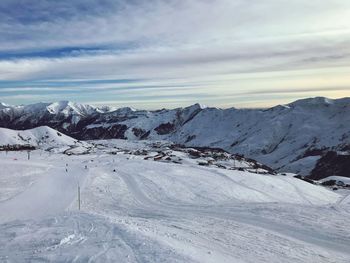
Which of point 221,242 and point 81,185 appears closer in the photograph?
point 221,242

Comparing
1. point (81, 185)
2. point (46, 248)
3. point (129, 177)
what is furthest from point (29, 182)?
point (46, 248)

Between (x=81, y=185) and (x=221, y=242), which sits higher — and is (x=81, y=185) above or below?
below

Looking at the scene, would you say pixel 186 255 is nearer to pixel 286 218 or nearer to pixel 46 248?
pixel 46 248

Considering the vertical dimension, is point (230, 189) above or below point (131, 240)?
below

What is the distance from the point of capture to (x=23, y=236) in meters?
22.0

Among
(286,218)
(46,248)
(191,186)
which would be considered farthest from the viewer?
(191,186)

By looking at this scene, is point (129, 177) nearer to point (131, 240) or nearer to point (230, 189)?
point (230, 189)

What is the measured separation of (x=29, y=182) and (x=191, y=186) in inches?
960

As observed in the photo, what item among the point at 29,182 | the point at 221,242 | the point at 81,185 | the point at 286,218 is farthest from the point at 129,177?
the point at 221,242

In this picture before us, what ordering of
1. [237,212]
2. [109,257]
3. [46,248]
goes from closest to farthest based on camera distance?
[109,257] → [46,248] → [237,212]

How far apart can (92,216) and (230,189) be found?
107ft

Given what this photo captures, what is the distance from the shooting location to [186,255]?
1719 centimetres

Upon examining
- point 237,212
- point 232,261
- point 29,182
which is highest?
point 232,261

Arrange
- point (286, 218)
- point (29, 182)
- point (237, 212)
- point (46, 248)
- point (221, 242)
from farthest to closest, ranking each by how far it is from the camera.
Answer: point (29, 182), point (237, 212), point (286, 218), point (221, 242), point (46, 248)
